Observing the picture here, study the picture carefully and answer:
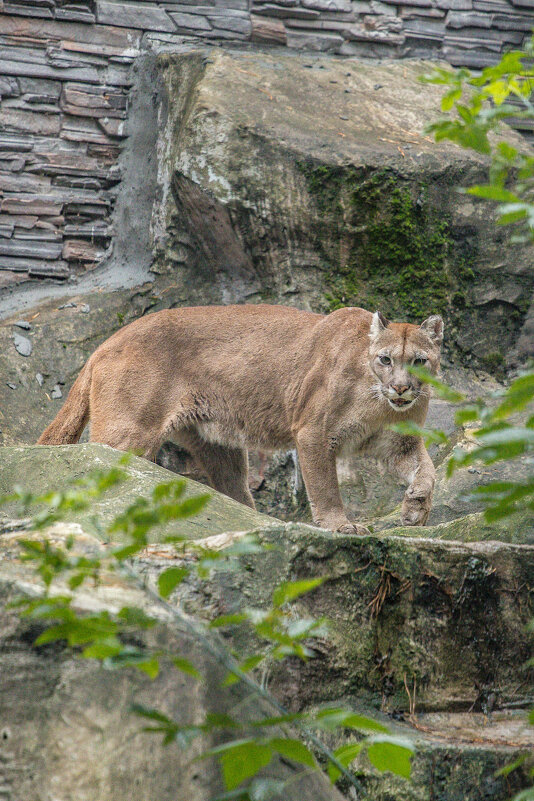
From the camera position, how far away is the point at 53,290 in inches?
301

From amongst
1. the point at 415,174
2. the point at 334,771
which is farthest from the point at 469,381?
the point at 334,771

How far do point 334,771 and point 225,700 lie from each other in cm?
67

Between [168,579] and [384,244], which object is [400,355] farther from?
[168,579]

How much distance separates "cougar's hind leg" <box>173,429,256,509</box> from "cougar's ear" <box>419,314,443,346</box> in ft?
5.17

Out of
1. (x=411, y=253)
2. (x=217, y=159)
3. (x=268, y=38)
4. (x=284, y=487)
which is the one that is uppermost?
(x=268, y=38)

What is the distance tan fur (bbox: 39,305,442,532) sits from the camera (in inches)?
224

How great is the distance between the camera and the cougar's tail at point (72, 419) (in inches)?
235

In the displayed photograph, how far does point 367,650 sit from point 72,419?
3.21 metres

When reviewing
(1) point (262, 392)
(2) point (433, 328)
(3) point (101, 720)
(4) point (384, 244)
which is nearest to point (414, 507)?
(2) point (433, 328)

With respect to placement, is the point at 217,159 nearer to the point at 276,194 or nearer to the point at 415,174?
the point at 276,194

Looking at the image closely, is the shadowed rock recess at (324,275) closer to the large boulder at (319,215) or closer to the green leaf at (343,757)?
the large boulder at (319,215)

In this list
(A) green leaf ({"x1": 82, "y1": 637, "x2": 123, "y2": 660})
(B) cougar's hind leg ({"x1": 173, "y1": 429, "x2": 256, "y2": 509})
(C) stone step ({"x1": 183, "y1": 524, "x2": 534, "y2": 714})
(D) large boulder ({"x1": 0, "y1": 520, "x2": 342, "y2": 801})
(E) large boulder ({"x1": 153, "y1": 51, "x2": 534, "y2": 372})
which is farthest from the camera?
(E) large boulder ({"x1": 153, "y1": 51, "x2": 534, "y2": 372})

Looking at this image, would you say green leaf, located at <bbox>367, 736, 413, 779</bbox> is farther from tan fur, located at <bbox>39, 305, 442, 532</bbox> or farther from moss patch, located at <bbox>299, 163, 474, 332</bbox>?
moss patch, located at <bbox>299, 163, 474, 332</bbox>

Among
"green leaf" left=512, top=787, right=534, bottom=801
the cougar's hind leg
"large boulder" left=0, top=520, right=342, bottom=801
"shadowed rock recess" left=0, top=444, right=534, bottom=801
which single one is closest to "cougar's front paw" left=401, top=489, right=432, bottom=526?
the cougar's hind leg
